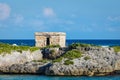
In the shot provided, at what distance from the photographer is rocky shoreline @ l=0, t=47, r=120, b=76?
40812 millimetres

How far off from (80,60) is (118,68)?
428 cm

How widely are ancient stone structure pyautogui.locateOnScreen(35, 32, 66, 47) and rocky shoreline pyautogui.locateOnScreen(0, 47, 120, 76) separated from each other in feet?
18.2

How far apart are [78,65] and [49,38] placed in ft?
36.2

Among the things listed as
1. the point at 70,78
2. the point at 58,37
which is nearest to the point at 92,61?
the point at 70,78

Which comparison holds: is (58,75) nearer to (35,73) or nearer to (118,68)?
(35,73)

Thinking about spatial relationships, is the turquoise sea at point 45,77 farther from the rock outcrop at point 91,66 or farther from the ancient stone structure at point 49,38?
the ancient stone structure at point 49,38

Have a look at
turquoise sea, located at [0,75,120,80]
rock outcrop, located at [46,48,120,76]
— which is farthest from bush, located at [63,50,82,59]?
turquoise sea, located at [0,75,120,80]

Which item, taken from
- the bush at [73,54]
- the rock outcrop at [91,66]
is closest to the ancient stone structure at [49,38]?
the bush at [73,54]

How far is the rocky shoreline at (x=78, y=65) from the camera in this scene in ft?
134

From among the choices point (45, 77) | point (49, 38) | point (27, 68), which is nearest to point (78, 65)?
point (45, 77)

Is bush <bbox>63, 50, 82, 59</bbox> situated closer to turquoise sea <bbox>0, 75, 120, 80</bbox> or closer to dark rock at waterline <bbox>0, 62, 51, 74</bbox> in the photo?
dark rock at waterline <bbox>0, 62, 51, 74</bbox>

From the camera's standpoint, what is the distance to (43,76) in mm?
40594

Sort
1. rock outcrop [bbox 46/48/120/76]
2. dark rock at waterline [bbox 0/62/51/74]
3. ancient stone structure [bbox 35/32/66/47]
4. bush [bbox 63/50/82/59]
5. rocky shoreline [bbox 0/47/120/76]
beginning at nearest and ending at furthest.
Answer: rock outcrop [bbox 46/48/120/76], rocky shoreline [bbox 0/47/120/76], dark rock at waterline [bbox 0/62/51/74], bush [bbox 63/50/82/59], ancient stone structure [bbox 35/32/66/47]

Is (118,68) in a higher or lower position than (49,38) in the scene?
lower
